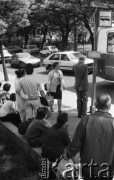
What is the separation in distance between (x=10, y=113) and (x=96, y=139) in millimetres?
4273

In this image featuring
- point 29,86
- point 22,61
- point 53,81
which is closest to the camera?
point 29,86

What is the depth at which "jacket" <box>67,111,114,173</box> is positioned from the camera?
330cm

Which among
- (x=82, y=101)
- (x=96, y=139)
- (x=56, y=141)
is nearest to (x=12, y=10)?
(x=82, y=101)

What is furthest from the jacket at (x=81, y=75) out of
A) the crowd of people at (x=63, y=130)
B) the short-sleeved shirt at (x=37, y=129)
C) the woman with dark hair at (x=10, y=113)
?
the short-sleeved shirt at (x=37, y=129)

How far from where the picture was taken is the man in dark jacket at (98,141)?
10.8 ft

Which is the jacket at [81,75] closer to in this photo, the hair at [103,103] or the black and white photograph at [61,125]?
the black and white photograph at [61,125]

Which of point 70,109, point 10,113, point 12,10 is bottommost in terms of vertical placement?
point 70,109

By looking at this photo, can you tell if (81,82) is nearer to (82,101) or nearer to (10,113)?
(82,101)

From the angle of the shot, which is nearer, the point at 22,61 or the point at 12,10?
the point at 12,10

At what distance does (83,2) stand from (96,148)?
92.0 feet

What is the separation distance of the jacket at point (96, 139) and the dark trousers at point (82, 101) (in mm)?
4961

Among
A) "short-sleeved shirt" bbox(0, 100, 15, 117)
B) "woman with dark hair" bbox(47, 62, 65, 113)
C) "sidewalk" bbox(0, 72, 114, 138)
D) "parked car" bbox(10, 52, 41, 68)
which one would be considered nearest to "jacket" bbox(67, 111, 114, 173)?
"sidewalk" bbox(0, 72, 114, 138)

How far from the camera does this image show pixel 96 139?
333 cm

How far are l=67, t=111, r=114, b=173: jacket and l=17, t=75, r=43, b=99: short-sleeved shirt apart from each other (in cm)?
325
